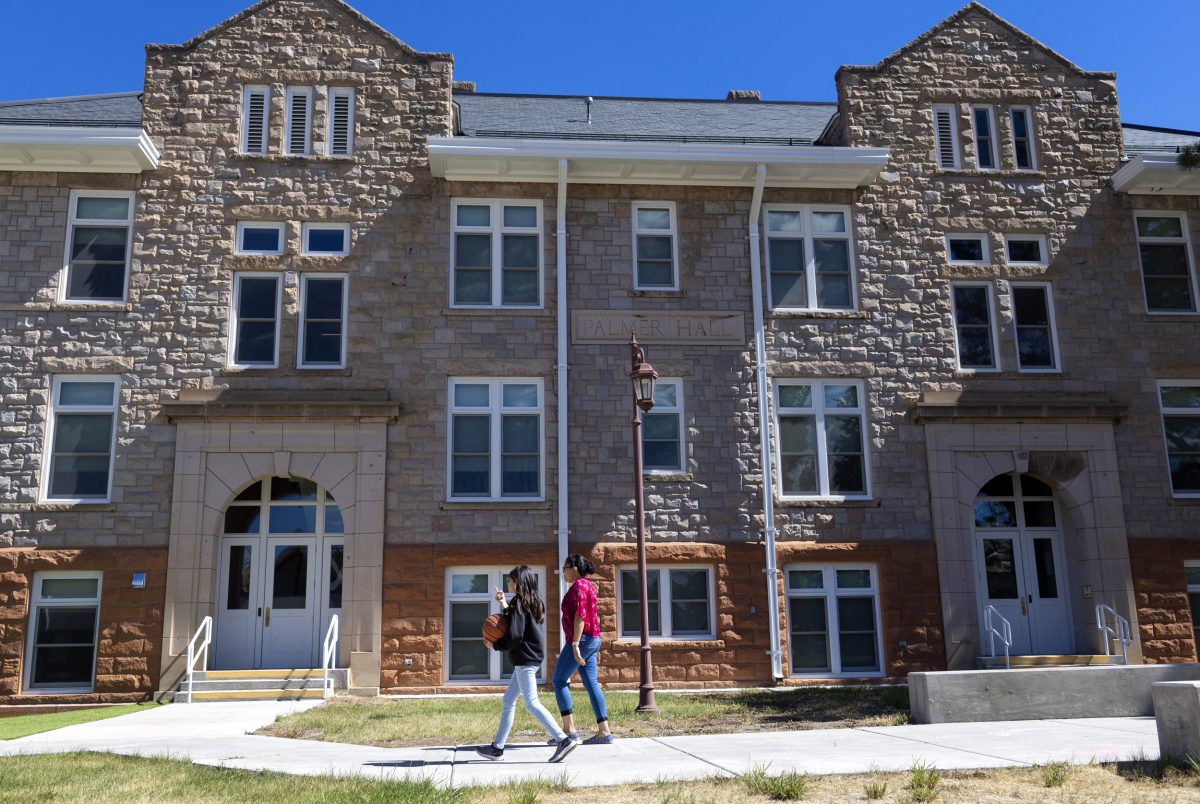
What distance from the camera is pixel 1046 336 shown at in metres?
19.4

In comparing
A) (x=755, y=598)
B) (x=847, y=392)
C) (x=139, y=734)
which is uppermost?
(x=847, y=392)

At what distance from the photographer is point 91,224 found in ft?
59.6

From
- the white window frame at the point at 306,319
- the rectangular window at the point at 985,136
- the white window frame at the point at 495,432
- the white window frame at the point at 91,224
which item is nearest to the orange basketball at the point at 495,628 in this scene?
the white window frame at the point at 495,432

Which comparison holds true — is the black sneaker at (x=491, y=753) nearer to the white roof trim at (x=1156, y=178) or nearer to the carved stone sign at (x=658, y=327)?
the carved stone sign at (x=658, y=327)

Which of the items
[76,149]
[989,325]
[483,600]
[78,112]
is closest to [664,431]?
[483,600]

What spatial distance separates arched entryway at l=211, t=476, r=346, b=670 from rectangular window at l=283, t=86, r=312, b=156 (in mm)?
5876

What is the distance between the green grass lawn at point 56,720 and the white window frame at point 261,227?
7584 mm

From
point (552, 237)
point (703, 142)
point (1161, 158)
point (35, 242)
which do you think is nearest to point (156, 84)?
point (35, 242)

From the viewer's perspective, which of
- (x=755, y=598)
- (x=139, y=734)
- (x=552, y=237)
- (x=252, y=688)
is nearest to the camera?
(x=139, y=734)

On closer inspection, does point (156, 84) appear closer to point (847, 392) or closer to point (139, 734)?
point (139, 734)

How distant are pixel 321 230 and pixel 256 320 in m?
1.96

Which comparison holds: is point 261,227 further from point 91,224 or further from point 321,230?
point 91,224

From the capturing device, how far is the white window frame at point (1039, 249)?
19594mm

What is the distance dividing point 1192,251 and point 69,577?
20.8 metres
